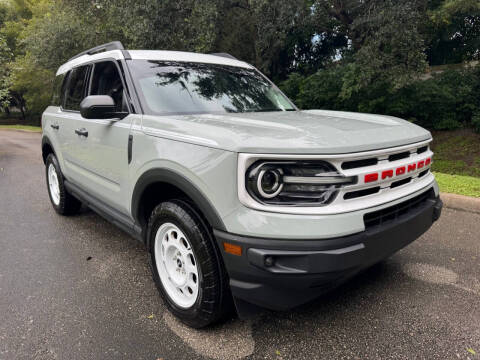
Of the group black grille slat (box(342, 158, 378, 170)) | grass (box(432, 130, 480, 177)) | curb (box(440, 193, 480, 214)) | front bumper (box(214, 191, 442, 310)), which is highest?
black grille slat (box(342, 158, 378, 170))

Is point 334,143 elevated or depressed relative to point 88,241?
elevated

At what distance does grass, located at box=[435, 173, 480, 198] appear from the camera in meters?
5.16

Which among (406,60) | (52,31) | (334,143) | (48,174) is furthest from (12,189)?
(52,31)

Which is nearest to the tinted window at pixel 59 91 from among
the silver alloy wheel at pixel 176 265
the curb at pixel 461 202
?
the silver alloy wheel at pixel 176 265

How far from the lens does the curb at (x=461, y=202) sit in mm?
4711

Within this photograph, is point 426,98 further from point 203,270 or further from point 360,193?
point 203,270

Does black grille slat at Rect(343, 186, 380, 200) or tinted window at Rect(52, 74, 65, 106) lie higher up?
tinted window at Rect(52, 74, 65, 106)

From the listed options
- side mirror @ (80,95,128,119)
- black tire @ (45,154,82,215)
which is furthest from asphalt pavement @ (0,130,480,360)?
side mirror @ (80,95,128,119)

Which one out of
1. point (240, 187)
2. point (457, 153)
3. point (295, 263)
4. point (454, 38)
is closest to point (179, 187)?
point (240, 187)

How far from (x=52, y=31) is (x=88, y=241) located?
15.4m

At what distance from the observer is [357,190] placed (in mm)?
2012

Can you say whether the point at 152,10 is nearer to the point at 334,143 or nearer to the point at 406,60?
the point at 406,60

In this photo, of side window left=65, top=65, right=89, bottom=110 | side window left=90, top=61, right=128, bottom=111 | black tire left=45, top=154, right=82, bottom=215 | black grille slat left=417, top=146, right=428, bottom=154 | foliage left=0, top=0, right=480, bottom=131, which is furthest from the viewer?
foliage left=0, top=0, right=480, bottom=131

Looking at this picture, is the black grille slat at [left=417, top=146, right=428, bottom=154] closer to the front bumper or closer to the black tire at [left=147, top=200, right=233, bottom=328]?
the front bumper
